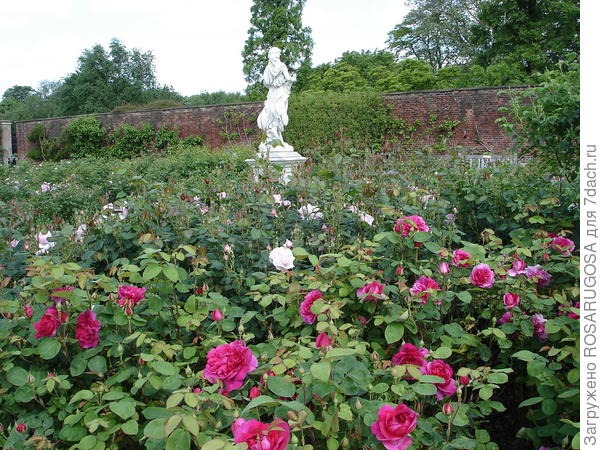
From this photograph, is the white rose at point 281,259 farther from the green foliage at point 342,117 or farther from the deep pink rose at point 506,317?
the green foliage at point 342,117

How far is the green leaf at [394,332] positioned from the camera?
141 centimetres

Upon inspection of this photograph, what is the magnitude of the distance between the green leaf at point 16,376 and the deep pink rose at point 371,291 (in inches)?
35.7

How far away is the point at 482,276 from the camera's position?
5.09ft

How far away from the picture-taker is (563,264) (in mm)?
1667

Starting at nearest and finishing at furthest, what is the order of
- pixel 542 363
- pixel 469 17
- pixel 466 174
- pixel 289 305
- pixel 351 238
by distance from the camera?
pixel 542 363, pixel 289 305, pixel 351 238, pixel 466 174, pixel 469 17

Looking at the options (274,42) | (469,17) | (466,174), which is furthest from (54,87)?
(466,174)

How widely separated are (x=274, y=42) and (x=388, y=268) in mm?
26209

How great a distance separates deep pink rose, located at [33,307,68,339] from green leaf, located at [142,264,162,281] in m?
0.23

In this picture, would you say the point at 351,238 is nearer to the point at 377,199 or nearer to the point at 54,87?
the point at 377,199

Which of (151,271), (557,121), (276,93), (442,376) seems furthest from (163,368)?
(276,93)

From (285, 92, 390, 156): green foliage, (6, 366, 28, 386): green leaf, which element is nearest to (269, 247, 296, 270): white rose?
(6, 366, 28, 386): green leaf

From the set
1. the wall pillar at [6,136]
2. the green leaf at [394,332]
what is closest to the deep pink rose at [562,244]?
the green leaf at [394,332]

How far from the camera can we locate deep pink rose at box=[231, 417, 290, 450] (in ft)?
2.83

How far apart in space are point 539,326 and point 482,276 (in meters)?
0.22
